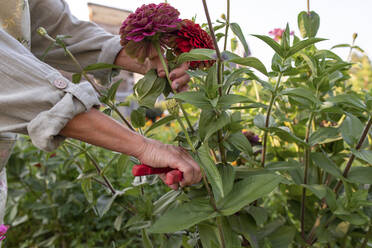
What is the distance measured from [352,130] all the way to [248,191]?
36cm

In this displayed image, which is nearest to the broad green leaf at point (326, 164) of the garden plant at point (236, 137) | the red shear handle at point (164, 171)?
the garden plant at point (236, 137)

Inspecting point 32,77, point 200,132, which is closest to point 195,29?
point 200,132

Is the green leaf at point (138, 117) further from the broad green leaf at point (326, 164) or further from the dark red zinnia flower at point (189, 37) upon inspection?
the broad green leaf at point (326, 164)

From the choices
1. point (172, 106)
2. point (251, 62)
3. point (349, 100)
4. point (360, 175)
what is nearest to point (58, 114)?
point (172, 106)

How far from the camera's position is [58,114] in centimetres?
53

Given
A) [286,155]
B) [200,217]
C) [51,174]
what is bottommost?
[51,174]

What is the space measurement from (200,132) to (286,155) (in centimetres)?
58

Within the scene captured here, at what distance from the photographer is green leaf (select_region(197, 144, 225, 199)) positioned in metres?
0.56

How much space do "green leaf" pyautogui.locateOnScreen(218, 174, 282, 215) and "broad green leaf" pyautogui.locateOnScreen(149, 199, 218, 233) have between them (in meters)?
0.03

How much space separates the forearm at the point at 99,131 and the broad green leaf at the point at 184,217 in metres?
0.16

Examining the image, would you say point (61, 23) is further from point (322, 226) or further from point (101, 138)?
point (322, 226)

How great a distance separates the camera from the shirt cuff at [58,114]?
1.75 feet

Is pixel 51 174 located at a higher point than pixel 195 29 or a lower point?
lower

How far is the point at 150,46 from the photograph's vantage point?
628 mm
